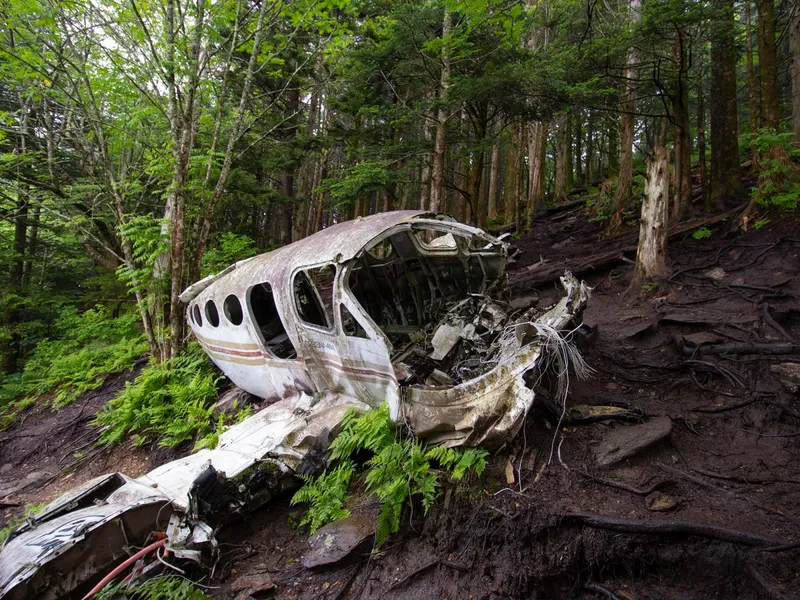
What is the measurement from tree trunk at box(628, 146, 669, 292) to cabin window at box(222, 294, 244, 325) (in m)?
8.11

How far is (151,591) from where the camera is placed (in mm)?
3424

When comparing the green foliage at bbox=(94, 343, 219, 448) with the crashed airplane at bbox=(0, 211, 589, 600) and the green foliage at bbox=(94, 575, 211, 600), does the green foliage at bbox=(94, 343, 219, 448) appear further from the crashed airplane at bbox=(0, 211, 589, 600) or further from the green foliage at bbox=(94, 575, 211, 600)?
the green foliage at bbox=(94, 575, 211, 600)

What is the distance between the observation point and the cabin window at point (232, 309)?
21.5 ft

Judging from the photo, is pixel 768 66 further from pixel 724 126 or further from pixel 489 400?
pixel 489 400

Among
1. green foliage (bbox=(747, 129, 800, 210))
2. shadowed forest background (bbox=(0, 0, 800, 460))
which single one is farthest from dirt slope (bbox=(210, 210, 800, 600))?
shadowed forest background (bbox=(0, 0, 800, 460))

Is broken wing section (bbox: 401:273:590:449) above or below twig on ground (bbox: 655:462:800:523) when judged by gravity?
above

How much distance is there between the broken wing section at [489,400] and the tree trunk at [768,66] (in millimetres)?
9409

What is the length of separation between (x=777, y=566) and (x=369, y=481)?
9.93ft

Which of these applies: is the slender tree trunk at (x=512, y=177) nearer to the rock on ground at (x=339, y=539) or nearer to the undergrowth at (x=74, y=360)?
the undergrowth at (x=74, y=360)

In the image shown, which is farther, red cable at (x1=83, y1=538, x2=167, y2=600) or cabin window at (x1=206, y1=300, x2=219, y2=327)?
cabin window at (x1=206, y1=300, x2=219, y2=327)

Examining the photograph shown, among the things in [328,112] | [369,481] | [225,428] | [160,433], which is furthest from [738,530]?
[328,112]

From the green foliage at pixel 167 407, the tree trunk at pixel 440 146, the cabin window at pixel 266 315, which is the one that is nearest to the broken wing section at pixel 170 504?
the green foliage at pixel 167 407

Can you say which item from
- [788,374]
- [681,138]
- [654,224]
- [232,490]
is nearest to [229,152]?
[232,490]

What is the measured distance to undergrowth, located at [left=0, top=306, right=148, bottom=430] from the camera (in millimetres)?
A: 10492
